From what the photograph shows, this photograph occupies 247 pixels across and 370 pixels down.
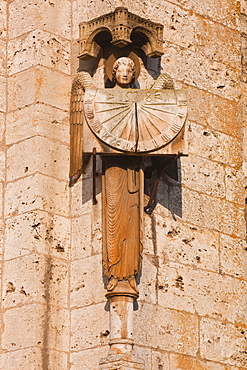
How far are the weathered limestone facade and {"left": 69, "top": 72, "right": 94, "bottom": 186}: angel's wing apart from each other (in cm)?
10

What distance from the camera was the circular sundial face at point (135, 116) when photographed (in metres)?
8.36

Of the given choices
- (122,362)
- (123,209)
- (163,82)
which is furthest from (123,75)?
(122,362)

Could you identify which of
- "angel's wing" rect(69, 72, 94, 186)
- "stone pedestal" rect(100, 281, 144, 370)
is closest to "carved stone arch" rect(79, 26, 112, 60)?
"angel's wing" rect(69, 72, 94, 186)

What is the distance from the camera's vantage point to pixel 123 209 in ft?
27.6

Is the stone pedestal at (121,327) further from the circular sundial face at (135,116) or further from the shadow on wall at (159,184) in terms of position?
the circular sundial face at (135,116)

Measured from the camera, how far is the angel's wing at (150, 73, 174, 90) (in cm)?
867

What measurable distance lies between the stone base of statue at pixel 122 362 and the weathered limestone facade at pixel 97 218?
0.66 feet

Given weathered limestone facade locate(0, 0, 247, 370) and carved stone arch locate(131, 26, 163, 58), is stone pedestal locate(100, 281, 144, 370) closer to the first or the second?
weathered limestone facade locate(0, 0, 247, 370)

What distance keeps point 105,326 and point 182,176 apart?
4.37ft

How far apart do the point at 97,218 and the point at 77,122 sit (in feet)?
2.26

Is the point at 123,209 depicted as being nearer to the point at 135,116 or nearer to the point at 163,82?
the point at 135,116

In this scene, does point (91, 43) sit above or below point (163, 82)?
above

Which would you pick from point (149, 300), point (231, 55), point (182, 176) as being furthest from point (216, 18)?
point (149, 300)

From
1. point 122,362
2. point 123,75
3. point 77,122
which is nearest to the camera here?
point 122,362
